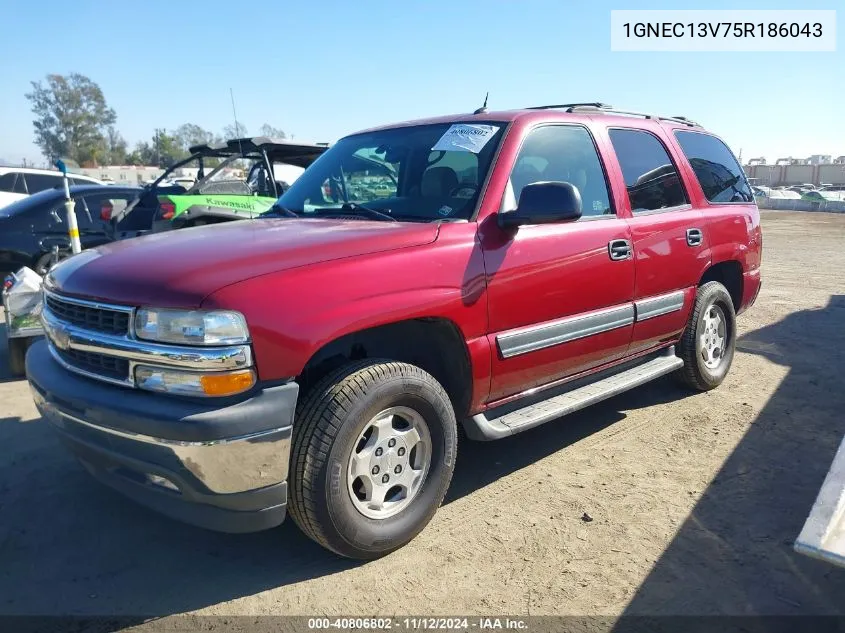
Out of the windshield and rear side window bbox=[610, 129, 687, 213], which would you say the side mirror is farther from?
rear side window bbox=[610, 129, 687, 213]

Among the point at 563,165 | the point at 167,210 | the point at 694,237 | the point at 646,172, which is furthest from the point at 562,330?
the point at 167,210

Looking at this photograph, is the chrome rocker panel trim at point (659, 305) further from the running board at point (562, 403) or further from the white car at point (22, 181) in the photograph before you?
the white car at point (22, 181)

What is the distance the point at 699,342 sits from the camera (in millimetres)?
4770

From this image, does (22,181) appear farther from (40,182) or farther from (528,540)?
(528,540)

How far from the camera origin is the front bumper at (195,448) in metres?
2.31

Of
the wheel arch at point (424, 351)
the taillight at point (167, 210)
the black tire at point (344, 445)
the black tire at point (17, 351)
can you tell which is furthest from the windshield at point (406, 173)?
the taillight at point (167, 210)

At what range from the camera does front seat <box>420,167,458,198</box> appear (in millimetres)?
3414

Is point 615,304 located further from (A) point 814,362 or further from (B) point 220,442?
(A) point 814,362

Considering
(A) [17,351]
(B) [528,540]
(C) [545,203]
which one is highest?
(C) [545,203]

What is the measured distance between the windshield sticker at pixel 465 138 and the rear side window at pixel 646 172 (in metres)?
1.00

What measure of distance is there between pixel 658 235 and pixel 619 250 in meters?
0.49

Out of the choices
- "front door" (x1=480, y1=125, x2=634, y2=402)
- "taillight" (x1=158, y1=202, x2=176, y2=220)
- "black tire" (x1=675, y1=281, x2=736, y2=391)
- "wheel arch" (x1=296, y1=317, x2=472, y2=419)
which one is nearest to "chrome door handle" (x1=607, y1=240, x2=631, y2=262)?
"front door" (x1=480, y1=125, x2=634, y2=402)

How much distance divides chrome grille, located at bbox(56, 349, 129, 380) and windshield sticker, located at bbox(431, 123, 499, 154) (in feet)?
6.52

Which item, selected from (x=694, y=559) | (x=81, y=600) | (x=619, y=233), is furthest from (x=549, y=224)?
(x=81, y=600)
